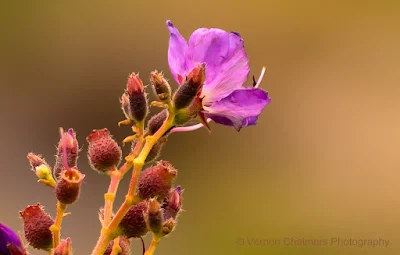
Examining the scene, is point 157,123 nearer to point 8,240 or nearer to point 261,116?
point 8,240

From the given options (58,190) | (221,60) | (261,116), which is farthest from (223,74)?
(261,116)

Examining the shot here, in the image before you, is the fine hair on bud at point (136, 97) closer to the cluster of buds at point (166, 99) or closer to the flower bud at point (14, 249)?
the cluster of buds at point (166, 99)

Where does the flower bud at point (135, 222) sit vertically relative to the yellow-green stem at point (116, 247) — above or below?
above

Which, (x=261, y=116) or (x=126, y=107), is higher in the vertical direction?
(x=126, y=107)

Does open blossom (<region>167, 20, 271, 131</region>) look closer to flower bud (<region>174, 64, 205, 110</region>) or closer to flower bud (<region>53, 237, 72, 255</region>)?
flower bud (<region>174, 64, 205, 110</region>)

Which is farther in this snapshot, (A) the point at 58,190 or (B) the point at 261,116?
(B) the point at 261,116

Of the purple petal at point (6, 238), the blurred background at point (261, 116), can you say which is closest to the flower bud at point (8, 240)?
the purple petal at point (6, 238)
